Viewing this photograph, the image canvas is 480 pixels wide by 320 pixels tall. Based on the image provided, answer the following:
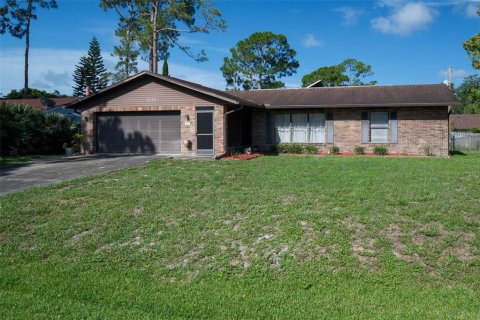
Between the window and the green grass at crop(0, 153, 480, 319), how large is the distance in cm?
1147

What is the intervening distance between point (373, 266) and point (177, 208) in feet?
12.9

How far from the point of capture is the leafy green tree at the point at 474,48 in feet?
65.2

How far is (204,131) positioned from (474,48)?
1273cm

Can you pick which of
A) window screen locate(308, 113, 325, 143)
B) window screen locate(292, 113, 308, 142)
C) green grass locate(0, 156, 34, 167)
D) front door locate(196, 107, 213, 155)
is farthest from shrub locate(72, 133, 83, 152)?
window screen locate(308, 113, 325, 143)

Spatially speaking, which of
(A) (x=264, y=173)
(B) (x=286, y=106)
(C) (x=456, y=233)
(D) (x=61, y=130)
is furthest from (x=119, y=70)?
(C) (x=456, y=233)

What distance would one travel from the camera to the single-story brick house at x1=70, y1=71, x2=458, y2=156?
19016 mm

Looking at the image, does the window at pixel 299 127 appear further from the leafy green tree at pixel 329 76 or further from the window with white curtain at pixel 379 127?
the leafy green tree at pixel 329 76

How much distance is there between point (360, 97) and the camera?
70.5 ft

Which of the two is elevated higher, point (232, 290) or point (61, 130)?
point (61, 130)

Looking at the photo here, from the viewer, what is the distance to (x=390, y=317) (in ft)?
15.3

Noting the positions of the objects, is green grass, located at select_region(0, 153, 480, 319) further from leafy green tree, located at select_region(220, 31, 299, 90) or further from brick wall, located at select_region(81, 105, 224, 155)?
leafy green tree, located at select_region(220, 31, 299, 90)

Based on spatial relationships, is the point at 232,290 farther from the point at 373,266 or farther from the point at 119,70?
the point at 119,70

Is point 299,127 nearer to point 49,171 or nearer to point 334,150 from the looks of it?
point 334,150

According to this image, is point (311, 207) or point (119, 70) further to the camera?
point (119, 70)
